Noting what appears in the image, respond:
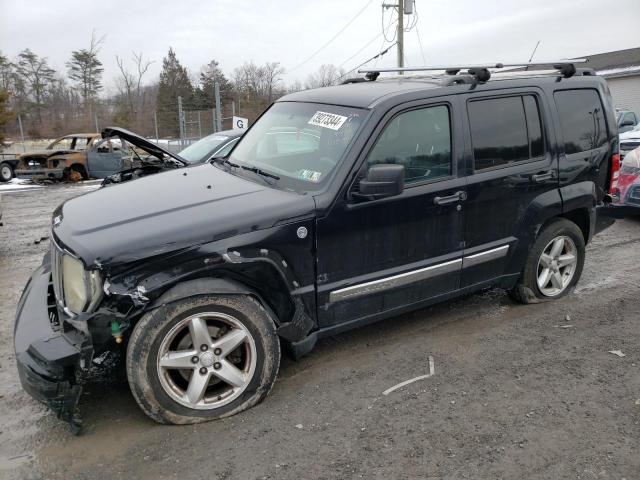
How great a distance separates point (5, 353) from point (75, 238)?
1798 millimetres

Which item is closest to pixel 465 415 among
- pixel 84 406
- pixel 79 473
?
pixel 79 473

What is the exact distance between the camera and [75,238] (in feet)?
9.66

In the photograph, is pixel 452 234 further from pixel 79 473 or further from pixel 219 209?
pixel 79 473

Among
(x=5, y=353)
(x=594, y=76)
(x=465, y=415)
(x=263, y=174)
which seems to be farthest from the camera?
(x=594, y=76)

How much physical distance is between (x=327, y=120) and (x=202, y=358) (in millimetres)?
1888

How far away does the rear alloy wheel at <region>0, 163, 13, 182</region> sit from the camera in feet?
54.1

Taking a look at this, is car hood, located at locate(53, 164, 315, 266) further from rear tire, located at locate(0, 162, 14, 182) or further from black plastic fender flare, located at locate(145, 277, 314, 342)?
rear tire, located at locate(0, 162, 14, 182)

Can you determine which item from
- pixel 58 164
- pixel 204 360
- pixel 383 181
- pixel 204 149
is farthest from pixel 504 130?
pixel 58 164

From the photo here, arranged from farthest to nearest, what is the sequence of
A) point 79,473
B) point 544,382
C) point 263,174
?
point 263,174
point 544,382
point 79,473

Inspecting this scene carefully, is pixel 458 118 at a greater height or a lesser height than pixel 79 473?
greater

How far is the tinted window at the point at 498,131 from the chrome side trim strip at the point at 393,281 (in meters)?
0.79

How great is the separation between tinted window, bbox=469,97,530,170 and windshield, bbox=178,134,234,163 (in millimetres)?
5278

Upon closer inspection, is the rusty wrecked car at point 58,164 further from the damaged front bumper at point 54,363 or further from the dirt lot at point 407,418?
the damaged front bumper at point 54,363

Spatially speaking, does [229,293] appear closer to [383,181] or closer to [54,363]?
[54,363]
